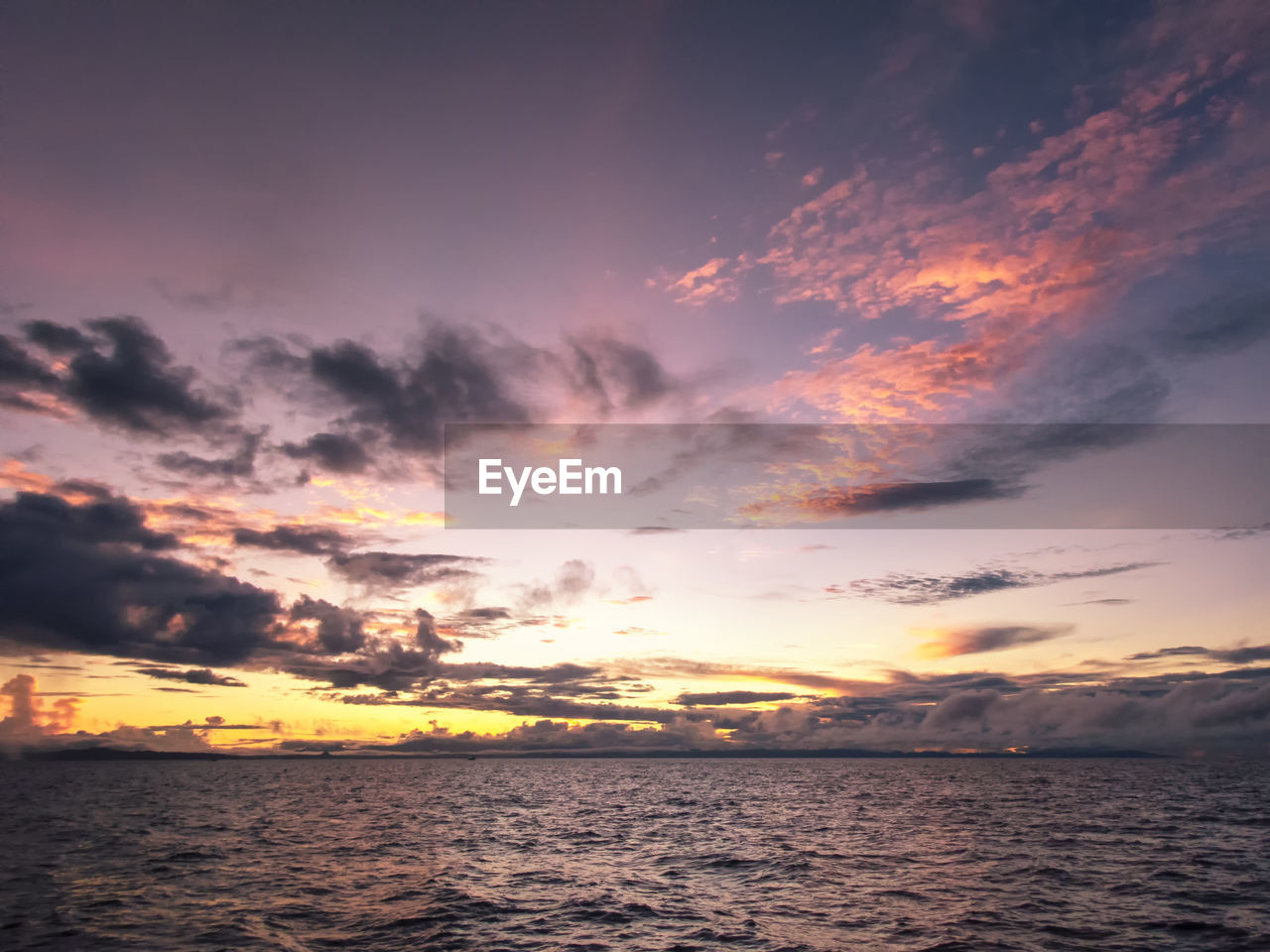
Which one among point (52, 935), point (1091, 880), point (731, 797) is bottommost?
point (731, 797)

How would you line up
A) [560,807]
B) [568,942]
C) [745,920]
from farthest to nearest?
1. [560,807]
2. [745,920]
3. [568,942]

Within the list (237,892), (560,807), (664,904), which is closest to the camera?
(664,904)

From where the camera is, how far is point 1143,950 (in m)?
27.4

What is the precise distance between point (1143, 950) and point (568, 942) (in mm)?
22853

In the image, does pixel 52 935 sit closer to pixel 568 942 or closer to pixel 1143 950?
pixel 568 942

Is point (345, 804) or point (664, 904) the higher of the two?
point (664, 904)

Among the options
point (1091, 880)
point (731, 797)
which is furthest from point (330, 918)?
point (731, 797)

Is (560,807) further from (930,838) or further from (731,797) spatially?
(930,838)

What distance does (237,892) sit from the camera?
126 ft

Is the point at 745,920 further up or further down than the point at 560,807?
further up

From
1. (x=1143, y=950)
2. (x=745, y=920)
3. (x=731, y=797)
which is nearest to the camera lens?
(x=1143, y=950)

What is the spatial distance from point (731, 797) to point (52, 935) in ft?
335

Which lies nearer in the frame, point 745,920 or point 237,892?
point 745,920

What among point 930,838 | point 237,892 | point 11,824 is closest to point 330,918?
point 237,892
